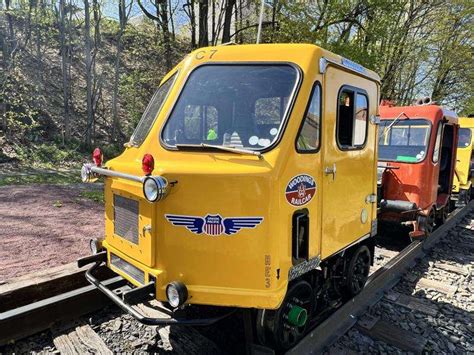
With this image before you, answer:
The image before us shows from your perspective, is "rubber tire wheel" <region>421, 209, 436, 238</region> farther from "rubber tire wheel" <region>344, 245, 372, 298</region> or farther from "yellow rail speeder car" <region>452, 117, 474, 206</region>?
"yellow rail speeder car" <region>452, 117, 474, 206</region>

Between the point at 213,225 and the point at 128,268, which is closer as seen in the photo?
the point at 213,225

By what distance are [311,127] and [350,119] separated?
32.0 inches

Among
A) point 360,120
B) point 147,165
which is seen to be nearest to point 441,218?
point 360,120

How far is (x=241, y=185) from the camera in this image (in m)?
2.82

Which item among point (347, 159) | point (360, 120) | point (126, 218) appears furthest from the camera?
point (360, 120)

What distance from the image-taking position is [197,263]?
294cm

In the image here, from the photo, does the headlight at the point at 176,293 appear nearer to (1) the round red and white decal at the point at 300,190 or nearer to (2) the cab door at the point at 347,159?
(1) the round red and white decal at the point at 300,190

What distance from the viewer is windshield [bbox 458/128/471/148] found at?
11180mm

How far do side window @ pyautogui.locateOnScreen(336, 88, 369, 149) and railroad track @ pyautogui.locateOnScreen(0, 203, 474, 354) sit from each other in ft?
5.89

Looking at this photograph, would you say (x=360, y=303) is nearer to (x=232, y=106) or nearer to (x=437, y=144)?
(x=232, y=106)

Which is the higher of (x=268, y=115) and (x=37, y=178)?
(x=268, y=115)

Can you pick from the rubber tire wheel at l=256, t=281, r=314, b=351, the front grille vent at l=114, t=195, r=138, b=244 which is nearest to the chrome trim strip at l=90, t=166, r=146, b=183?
the front grille vent at l=114, t=195, r=138, b=244

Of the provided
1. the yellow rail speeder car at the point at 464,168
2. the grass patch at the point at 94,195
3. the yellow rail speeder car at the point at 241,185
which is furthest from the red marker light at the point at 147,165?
the yellow rail speeder car at the point at 464,168

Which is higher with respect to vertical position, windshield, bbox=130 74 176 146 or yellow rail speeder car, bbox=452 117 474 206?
windshield, bbox=130 74 176 146
